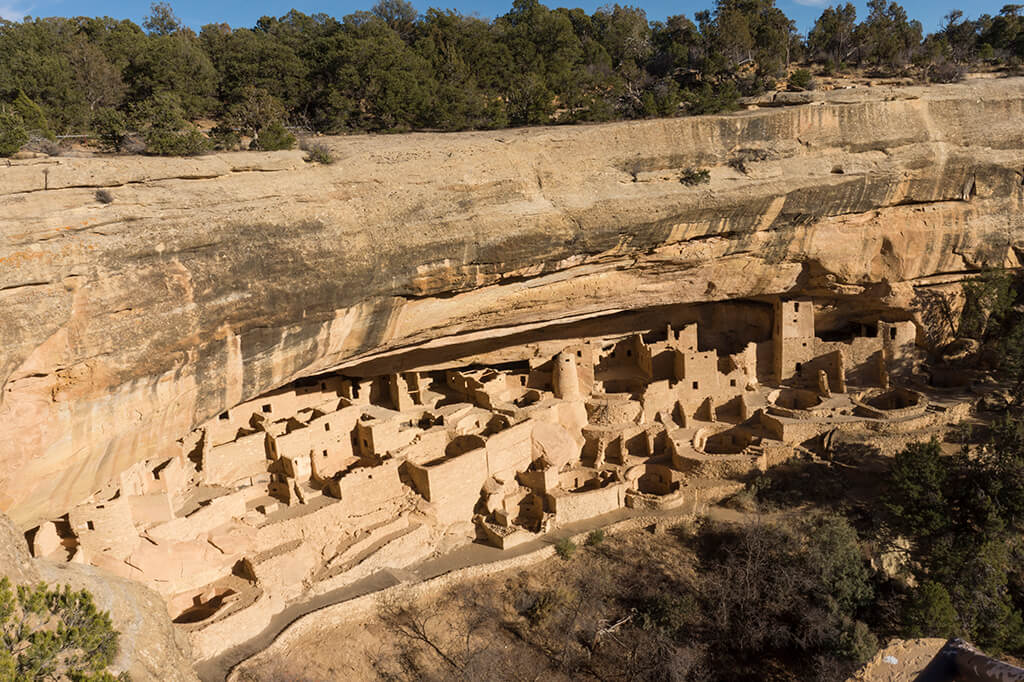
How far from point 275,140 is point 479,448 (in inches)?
300

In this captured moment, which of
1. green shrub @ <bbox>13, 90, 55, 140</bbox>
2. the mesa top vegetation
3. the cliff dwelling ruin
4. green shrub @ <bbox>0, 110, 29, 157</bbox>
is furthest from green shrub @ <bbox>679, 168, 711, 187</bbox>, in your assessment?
green shrub @ <bbox>13, 90, 55, 140</bbox>

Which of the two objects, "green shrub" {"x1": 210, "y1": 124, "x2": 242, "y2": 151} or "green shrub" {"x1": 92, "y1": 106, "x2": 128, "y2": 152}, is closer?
"green shrub" {"x1": 92, "y1": 106, "x2": 128, "y2": 152}

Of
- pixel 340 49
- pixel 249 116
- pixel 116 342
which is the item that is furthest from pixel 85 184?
pixel 340 49

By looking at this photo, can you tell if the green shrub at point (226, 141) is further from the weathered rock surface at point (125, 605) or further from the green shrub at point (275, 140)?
the weathered rock surface at point (125, 605)

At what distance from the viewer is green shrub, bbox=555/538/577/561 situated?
634 inches

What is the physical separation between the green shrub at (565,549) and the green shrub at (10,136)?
12227 millimetres

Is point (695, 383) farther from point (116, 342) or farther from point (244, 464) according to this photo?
point (116, 342)

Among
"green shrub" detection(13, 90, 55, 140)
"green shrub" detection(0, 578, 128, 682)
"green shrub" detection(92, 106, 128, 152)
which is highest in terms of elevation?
"green shrub" detection(13, 90, 55, 140)

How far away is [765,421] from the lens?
62.7 feet

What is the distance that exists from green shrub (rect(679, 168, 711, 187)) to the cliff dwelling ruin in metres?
4.96

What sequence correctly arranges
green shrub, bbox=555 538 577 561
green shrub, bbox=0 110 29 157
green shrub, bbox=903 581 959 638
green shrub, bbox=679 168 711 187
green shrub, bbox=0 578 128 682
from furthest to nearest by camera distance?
green shrub, bbox=555 538 577 561 < green shrub, bbox=679 168 711 187 < green shrub, bbox=903 581 959 638 < green shrub, bbox=0 110 29 157 < green shrub, bbox=0 578 128 682

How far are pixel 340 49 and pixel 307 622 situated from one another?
1645cm

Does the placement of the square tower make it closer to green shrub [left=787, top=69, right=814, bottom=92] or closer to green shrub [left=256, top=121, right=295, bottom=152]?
green shrub [left=787, top=69, right=814, bottom=92]

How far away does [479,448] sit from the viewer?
55.0ft
